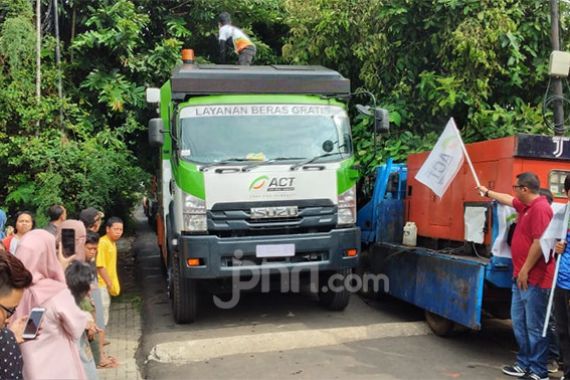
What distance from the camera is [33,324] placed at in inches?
103

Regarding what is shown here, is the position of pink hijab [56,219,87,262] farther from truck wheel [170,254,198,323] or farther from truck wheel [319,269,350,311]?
truck wheel [319,269,350,311]

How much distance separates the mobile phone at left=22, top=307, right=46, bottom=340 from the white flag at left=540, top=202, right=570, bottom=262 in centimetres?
386

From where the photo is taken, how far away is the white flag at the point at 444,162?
5785 mm

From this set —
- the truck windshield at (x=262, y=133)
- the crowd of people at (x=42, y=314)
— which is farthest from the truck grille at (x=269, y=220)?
the crowd of people at (x=42, y=314)

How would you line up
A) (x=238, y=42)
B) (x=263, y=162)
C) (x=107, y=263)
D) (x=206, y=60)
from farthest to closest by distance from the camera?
(x=206, y=60), (x=238, y=42), (x=263, y=162), (x=107, y=263)

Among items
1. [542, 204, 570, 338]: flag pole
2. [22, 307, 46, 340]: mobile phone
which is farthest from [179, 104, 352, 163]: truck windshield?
[22, 307, 46, 340]: mobile phone

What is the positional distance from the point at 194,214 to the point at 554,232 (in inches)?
137

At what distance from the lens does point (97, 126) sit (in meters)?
9.89

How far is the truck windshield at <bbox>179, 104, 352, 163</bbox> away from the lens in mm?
6406

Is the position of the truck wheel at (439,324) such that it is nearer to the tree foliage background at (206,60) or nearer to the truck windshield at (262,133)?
the truck windshield at (262,133)

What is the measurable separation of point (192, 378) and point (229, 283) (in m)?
1.70

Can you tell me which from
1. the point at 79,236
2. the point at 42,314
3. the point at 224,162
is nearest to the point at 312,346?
the point at 224,162

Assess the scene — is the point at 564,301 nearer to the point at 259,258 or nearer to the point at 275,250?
the point at 275,250

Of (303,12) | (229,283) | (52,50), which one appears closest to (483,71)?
(303,12)
